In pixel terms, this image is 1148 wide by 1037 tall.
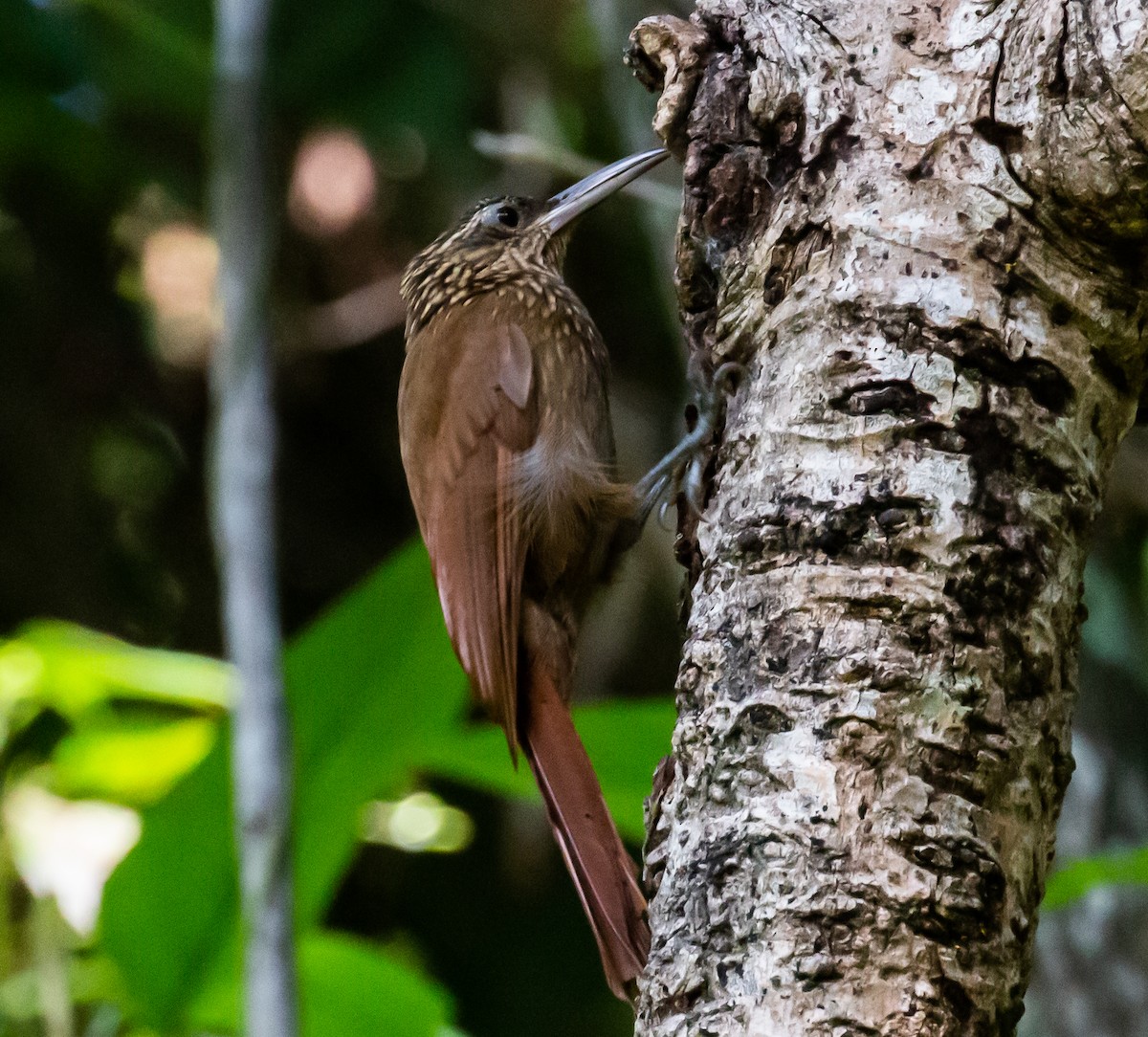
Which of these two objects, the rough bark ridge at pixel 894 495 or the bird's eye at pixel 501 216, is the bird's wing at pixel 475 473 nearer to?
the bird's eye at pixel 501 216

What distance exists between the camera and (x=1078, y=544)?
150cm

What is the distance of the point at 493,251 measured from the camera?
3.07m

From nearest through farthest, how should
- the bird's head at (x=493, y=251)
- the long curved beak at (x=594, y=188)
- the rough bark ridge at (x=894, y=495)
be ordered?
the rough bark ridge at (x=894, y=495), the long curved beak at (x=594, y=188), the bird's head at (x=493, y=251)

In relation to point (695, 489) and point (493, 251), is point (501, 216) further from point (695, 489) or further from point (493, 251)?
point (695, 489)

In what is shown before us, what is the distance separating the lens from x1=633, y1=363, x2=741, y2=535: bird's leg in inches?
66.9

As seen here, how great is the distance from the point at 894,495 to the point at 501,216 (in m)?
1.85

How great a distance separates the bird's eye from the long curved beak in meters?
0.06

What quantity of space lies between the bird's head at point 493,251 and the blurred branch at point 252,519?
43 centimetres

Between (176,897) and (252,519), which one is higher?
(252,519)

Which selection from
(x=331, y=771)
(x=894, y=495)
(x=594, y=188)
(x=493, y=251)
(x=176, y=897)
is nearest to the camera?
(x=894, y=495)

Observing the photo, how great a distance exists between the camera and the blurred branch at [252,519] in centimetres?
202

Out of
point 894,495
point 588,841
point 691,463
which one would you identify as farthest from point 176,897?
point 894,495

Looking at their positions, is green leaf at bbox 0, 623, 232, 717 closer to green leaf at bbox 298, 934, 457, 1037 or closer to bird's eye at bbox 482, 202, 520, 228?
green leaf at bbox 298, 934, 457, 1037

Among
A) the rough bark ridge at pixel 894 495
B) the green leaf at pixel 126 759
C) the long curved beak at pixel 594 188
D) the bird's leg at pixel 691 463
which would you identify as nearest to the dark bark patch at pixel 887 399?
the rough bark ridge at pixel 894 495
